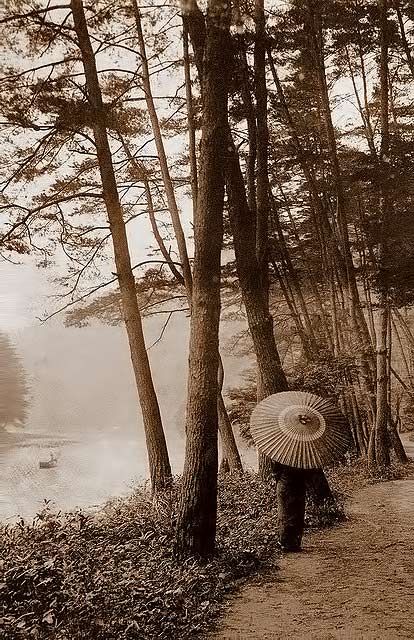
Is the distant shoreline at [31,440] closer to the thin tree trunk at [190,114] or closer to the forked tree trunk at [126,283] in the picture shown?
the forked tree trunk at [126,283]

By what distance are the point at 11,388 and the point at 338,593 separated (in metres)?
9.22

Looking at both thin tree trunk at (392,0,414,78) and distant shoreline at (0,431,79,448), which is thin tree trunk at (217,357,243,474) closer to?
thin tree trunk at (392,0,414,78)

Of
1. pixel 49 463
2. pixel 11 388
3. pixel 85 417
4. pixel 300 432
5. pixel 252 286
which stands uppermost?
pixel 252 286

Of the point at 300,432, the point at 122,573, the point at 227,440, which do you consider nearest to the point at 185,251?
the point at 227,440

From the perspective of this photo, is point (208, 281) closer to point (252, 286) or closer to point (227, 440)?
point (252, 286)

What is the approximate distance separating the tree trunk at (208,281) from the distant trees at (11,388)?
4.88 metres

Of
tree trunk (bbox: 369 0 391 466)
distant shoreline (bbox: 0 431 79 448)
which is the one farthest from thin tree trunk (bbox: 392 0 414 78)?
distant shoreline (bbox: 0 431 79 448)

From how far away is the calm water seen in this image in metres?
12.3

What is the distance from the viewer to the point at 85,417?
1864 cm

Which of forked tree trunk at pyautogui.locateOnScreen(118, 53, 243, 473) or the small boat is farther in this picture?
the small boat

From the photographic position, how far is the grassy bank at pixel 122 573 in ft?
9.75

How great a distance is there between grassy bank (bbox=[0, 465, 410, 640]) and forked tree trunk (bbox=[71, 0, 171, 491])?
3.11 feet

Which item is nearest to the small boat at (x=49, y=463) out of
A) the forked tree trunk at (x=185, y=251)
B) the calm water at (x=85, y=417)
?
the calm water at (x=85, y=417)

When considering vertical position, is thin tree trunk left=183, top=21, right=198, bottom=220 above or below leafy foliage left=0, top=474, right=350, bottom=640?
above
